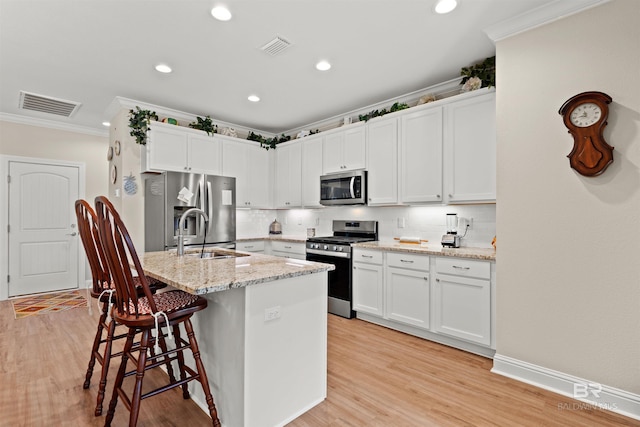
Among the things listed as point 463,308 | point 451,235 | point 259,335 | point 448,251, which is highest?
point 451,235

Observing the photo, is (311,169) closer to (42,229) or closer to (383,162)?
(383,162)

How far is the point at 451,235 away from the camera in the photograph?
10.8 feet

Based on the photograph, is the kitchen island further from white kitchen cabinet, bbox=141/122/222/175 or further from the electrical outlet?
white kitchen cabinet, bbox=141/122/222/175

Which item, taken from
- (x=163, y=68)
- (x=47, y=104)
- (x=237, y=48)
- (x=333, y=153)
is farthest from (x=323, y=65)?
(x=47, y=104)

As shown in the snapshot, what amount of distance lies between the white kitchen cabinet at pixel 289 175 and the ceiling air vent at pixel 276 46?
82.9 inches

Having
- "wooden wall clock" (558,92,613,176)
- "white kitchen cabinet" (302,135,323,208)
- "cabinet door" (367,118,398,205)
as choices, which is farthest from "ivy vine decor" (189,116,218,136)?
"wooden wall clock" (558,92,613,176)

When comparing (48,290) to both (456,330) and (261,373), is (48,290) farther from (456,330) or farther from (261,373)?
(456,330)

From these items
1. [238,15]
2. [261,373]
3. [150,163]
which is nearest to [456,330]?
[261,373]

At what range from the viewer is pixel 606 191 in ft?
6.66

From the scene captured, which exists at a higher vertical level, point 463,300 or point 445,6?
point 445,6

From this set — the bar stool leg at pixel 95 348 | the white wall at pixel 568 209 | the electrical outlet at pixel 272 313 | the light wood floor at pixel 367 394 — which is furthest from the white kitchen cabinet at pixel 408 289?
the bar stool leg at pixel 95 348

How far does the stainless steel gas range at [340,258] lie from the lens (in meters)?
3.74

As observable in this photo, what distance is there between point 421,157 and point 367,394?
2.34 meters

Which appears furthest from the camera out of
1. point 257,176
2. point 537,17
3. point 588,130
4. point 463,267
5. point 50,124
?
point 257,176
